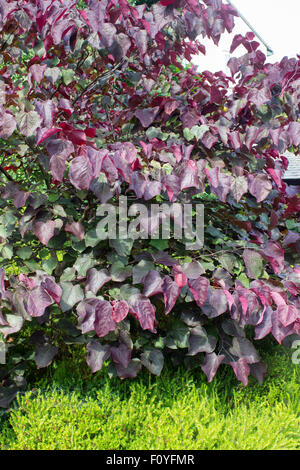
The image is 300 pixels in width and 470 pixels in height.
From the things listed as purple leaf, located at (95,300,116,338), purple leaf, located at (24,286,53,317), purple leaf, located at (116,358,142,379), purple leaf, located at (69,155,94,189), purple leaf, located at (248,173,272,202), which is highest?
purple leaf, located at (69,155,94,189)

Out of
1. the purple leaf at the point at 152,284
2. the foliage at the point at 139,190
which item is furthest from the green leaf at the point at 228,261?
the purple leaf at the point at 152,284

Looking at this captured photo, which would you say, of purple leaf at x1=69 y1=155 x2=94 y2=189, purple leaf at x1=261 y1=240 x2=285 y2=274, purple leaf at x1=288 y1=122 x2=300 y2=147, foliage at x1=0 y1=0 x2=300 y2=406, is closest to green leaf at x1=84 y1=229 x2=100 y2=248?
foliage at x1=0 y1=0 x2=300 y2=406

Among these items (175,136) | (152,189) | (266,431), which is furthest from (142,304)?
(175,136)

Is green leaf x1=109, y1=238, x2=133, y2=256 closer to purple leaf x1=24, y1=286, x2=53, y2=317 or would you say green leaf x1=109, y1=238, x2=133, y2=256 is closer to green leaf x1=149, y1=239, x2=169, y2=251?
green leaf x1=149, y1=239, x2=169, y2=251

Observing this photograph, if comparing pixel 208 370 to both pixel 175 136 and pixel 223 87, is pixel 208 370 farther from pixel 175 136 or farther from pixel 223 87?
pixel 223 87

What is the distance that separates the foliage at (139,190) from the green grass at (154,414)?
15cm

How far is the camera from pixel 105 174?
1.62 meters

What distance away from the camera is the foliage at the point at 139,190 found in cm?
163

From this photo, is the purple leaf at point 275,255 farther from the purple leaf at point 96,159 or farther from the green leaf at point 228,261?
the purple leaf at point 96,159

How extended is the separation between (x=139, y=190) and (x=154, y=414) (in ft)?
3.47

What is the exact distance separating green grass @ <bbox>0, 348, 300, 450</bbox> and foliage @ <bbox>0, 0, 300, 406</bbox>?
0.15 meters

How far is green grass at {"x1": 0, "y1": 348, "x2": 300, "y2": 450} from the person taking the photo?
5.59 feet

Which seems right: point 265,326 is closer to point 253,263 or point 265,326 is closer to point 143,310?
point 253,263
